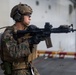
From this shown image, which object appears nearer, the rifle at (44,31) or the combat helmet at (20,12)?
the rifle at (44,31)

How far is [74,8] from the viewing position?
20078 millimetres

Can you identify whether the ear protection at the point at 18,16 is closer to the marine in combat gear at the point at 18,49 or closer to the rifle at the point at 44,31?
the marine in combat gear at the point at 18,49

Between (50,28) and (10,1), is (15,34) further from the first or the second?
(10,1)

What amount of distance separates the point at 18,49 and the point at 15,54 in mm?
64

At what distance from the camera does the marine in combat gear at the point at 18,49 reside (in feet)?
9.45

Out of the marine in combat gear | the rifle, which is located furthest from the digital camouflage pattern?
the rifle

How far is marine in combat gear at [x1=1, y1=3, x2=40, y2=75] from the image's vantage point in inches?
113

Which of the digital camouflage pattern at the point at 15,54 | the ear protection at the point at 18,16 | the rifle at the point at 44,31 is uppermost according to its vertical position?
the ear protection at the point at 18,16

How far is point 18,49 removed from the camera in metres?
2.87

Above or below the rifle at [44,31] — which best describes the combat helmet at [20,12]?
above

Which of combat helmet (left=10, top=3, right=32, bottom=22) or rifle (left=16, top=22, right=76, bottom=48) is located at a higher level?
combat helmet (left=10, top=3, right=32, bottom=22)

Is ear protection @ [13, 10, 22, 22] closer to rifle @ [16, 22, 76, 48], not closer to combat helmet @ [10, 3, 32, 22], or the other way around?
combat helmet @ [10, 3, 32, 22]

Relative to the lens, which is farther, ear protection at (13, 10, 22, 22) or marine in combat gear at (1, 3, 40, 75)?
ear protection at (13, 10, 22, 22)

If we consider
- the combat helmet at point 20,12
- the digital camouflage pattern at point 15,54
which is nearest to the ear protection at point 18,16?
the combat helmet at point 20,12
